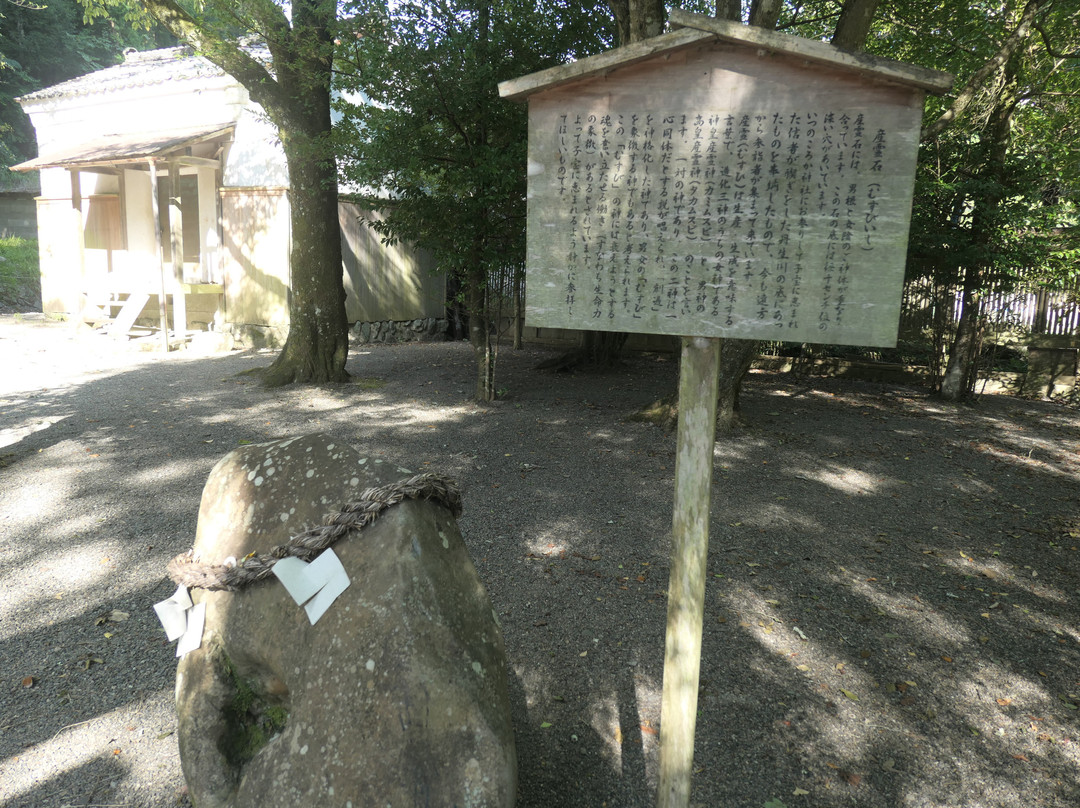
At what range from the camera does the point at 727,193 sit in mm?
2131

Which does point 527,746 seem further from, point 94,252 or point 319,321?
point 94,252

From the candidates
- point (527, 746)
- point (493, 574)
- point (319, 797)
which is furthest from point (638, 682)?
point (319, 797)

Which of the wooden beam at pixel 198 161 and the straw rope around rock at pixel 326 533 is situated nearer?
the straw rope around rock at pixel 326 533

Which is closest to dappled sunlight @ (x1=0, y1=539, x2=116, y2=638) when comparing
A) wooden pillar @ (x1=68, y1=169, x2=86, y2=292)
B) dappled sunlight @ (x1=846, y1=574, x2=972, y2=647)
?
dappled sunlight @ (x1=846, y1=574, x2=972, y2=647)

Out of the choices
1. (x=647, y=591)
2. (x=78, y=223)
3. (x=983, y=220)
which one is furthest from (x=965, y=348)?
(x=78, y=223)

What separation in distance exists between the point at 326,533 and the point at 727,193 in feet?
5.14

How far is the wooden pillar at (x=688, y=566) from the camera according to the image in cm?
223

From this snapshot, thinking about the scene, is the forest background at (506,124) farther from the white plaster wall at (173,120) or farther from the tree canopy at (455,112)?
the white plaster wall at (173,120)

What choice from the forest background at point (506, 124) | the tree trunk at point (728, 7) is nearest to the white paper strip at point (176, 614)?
the forest background at point (506, 124)

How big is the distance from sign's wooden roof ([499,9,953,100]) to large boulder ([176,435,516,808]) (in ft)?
4.65

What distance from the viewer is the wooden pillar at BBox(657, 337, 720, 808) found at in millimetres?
2227

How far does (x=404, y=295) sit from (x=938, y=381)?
34.5 ft

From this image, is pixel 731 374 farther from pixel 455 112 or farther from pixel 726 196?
pixel 726 196

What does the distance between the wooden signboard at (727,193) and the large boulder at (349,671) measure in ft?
3.15
